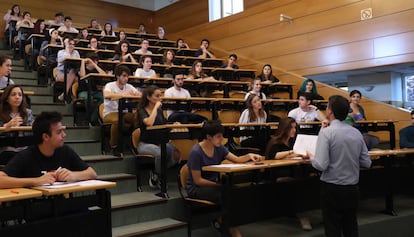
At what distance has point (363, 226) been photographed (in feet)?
11.2

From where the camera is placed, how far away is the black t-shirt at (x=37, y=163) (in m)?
2.15

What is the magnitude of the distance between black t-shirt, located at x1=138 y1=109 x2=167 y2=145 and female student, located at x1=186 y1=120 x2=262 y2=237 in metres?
0.41

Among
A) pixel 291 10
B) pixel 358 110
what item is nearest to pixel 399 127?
pixel 358 110

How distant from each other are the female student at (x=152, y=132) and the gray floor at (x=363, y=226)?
2.20 feet

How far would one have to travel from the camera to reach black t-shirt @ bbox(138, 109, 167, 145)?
11.0 ft

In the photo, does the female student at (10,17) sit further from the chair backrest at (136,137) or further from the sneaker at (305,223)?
the sneaker at (305,223)

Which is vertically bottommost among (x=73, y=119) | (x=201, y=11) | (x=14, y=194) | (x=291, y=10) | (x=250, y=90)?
(x=14, y=194)

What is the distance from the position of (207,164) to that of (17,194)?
5.00 ft

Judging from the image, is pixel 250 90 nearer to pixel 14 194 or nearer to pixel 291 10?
pixel 291 10

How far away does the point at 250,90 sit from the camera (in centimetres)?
577

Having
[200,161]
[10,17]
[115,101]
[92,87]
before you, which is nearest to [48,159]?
[200,161]

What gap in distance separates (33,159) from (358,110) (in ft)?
14.1

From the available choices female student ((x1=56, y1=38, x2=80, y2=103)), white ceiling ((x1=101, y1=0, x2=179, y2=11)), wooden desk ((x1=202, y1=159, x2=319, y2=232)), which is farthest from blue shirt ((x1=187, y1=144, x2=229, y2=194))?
white ceiling ((x1=101, y1=0, x2=179, y2=11))

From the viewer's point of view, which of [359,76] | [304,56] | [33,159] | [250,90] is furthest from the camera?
[304,56]
